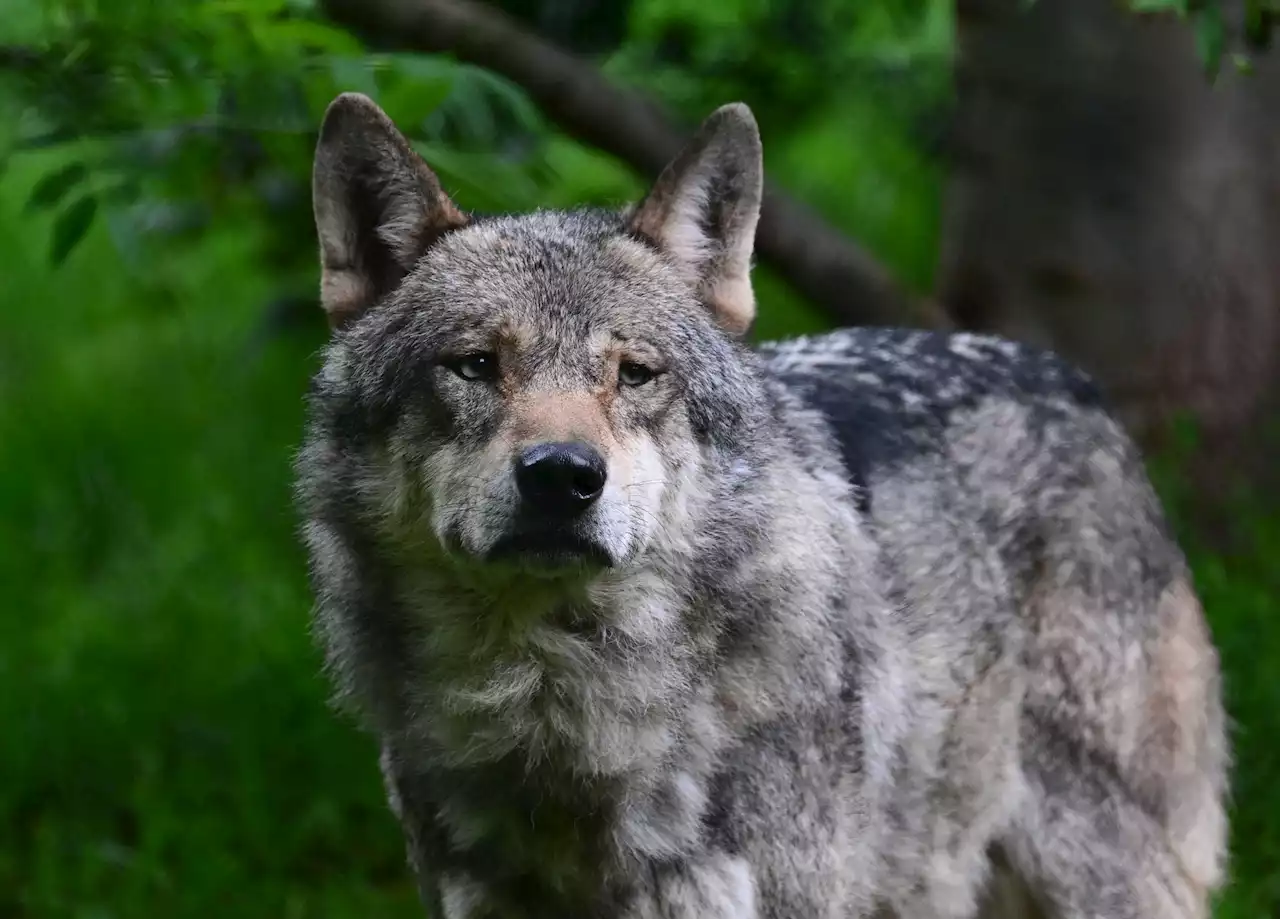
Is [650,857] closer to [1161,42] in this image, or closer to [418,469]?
[418,469]

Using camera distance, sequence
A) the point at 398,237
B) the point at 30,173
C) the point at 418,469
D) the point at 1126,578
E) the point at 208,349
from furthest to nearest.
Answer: the point at 30,173 < the point at 208,349 < the point at 1126,578 < the point at 398,237 < the point at 418,469

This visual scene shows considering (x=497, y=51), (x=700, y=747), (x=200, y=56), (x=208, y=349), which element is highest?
(x=200, y=56)

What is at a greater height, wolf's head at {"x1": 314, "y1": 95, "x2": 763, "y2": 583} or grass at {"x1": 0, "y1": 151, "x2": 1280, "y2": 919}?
wolf's head at {"x1": 314, "y1": 95, "x2": 763, "y2": 583}

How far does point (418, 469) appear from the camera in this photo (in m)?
3.49

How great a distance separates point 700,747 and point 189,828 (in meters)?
2.64

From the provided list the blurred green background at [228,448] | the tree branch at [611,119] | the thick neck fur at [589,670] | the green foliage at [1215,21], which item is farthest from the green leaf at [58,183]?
the green foliage at [1215,21]

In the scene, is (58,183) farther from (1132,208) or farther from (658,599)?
(1132,208)

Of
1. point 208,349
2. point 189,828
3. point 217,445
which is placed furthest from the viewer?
point 208,349

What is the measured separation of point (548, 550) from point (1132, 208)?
417 cm

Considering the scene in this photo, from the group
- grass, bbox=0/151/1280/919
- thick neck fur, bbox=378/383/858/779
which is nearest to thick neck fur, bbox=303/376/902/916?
thick neck fur, bbox=378/383/858/779

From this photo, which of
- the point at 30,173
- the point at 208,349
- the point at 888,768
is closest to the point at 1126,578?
the point at 888,768

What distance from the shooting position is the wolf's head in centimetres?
325

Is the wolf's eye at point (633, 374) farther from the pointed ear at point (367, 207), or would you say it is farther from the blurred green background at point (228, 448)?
the blurred green background at point (228, 448)

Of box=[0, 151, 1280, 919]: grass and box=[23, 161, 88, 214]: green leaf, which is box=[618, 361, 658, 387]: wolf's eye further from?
box=[23, 161, 88, 214]: green leaf
